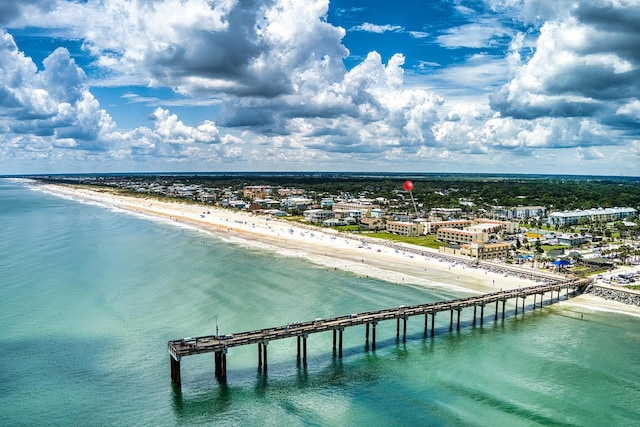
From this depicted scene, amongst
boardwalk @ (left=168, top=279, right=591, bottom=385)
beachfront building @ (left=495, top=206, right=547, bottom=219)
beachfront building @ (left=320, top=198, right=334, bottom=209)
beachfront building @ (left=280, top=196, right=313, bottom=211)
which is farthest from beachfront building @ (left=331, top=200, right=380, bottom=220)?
boardwalk @ (left=168, top=279, right=591, bottom=385)

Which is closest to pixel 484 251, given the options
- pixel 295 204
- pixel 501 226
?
pixel 501 226

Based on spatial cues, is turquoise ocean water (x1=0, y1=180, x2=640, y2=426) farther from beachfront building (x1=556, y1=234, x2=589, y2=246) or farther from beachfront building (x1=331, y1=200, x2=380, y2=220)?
beachfront building (x1=331, y1=200, x2=380, y2=220)

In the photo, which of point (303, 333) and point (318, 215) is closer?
point (303, 333)

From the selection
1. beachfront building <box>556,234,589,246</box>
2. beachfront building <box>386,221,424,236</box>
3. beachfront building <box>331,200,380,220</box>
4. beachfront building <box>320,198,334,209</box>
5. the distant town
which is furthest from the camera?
beachfront building <box>320,198,334,209</box>

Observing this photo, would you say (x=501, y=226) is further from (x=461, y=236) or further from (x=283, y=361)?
(x=283, y=361)

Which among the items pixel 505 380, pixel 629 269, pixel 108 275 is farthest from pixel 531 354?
pixel 108 275

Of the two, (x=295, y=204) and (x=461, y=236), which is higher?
(x=295, y=204)

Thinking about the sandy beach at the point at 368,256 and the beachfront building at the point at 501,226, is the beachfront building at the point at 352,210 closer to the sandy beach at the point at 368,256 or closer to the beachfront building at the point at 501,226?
the sandy beach at the point at 368,256
